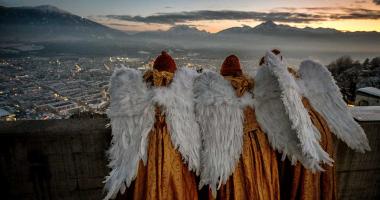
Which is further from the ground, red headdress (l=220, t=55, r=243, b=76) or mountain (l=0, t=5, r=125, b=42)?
mountain (l=0, t=5, r=125, b=42)

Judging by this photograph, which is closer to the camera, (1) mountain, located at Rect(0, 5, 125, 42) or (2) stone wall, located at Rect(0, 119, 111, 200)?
(2) stone wall, located at Rect(0, 119, 111, 200)

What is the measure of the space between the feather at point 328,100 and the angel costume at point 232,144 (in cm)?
58

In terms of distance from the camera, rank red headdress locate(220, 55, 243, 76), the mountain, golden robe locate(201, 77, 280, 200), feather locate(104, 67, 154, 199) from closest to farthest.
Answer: feather locate(104, 67, 154, 199)
golden robe locate(201, 77, 280, 200)
red headdress locate(220, 55, 243, 76)
the mountain

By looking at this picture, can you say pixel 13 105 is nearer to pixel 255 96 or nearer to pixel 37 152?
pixel 37 152

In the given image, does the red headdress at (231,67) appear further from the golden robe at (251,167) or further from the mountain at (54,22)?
the mountain at (54,22)

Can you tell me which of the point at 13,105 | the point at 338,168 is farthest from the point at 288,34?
the point at 338,168

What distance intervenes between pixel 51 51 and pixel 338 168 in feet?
126

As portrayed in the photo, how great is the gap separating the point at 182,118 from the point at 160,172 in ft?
1.29

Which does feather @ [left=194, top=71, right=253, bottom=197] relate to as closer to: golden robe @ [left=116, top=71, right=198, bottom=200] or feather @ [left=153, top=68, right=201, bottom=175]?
feather @ [left=153, top=68, right=201, bottom=175]

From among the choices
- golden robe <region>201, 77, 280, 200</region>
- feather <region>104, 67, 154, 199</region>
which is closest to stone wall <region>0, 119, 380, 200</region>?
feather <region>104, 67, 154, 199</region>

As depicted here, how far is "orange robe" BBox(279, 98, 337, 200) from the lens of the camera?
2420mm

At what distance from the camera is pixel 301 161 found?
2199 millimetres

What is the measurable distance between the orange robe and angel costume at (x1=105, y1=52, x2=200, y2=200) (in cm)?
84

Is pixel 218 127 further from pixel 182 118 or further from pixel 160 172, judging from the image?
pixel 160 172
